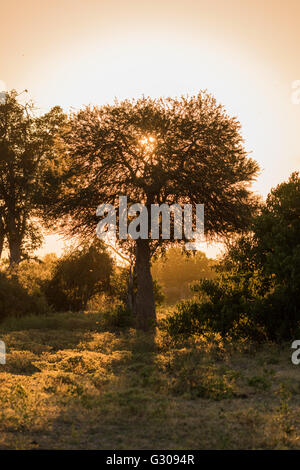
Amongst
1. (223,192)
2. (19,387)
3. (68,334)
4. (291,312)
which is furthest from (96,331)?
(19,387)

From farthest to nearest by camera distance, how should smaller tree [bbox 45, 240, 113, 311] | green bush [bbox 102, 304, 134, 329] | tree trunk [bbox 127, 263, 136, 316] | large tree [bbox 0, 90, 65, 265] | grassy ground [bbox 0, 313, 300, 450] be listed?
large tree [bbox 0, 90, 65, 265] < smaller tree [bbox 45, 240, 113, 311] < tree trunk [bbox 127, 263, 136, 316] < green bush [bbox 102, 304, 134, 329] < grassy ground [bbox 0, 313, 300, 450]

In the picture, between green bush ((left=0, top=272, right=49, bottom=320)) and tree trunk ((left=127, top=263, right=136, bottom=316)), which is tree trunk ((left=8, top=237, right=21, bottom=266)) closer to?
green bush ((left=0, top=272, right=49, bottom=320))

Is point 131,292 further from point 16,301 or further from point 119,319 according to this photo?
point 16,301

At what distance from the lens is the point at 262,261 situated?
683 inches

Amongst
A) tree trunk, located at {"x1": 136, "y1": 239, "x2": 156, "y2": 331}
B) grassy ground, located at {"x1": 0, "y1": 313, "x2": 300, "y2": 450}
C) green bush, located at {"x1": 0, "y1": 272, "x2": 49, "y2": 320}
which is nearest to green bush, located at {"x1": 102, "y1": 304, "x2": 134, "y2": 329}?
tree trunk, located at {"x1": 136, "y1": 239, "x2": 156, "y2": 331}

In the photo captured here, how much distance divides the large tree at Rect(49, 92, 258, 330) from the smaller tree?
28.4ft

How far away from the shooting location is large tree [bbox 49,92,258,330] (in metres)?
23.6

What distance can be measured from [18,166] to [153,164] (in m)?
17.4

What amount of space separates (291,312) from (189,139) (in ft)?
36.2

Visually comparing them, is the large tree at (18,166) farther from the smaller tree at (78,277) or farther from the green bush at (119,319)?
the green bush at (119,319)

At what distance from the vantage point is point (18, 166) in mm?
37469

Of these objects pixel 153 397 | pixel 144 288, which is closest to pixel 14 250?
pixel 144 288
